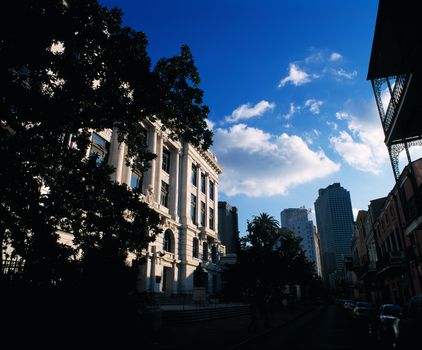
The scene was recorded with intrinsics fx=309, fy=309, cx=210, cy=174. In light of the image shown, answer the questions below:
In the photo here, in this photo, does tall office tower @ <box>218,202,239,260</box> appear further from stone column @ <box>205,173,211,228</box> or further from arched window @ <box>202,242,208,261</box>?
arched window @ <box>202,242,208,261</box>

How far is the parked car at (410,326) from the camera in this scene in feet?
24.1

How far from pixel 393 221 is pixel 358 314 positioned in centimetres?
1327

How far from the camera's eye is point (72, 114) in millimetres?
9695

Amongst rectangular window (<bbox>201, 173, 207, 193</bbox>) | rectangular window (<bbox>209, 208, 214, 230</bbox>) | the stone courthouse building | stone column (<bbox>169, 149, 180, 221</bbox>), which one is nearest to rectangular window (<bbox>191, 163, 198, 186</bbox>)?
the stone courthouse building

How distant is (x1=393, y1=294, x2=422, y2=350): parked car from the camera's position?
7359 millimetres

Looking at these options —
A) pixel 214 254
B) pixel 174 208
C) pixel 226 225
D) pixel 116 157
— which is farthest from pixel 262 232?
pixel 226 225

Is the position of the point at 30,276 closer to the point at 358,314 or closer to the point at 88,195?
the point at 88,195

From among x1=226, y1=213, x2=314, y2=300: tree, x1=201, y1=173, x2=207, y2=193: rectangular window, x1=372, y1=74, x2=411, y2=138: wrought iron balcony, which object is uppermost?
x1=201, y1=173, x2=207, y2=193: rectangular window

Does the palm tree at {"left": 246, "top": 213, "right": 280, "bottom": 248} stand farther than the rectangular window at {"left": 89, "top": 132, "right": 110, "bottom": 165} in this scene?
Yes

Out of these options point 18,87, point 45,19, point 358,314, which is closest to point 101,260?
point 18,87

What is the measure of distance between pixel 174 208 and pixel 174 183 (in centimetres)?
326

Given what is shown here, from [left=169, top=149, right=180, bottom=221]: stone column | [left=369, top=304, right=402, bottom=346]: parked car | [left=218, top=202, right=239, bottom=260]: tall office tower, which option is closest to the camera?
[left=369, top=304, right=402, bottom=346]: parked car

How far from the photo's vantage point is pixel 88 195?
10812 mm

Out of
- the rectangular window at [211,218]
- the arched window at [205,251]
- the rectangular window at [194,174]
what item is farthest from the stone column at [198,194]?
the rectangular window at [211,218]
